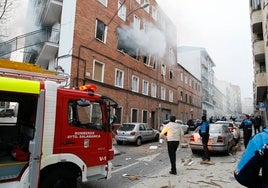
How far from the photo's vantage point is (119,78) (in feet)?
70.3

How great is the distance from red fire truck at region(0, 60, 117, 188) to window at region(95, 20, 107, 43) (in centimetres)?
1363

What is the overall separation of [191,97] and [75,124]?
1611 inches

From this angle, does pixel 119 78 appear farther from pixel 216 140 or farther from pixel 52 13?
pixel 216 140

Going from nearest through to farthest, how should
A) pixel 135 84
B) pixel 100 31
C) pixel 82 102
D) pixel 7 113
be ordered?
pixel 82 102 → pixel 7 113 → pixel 100 31 → pixel 135 84

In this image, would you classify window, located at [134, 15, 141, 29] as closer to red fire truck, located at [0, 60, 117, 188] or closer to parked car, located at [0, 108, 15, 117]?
parked car, located at [0, 108, 15, 117]

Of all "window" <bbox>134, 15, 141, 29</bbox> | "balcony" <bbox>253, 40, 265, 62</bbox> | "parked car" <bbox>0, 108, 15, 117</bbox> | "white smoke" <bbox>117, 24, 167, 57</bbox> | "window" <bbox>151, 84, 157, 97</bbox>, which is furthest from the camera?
"window" <bbox>151, 84, 157, 97</bbox>

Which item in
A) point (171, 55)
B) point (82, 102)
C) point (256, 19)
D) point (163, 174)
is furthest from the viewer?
point (171, 55)

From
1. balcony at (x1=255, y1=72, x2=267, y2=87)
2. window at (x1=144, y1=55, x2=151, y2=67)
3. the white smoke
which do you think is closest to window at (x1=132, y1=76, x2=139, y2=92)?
the white smoke

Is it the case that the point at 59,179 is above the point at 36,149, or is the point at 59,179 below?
below

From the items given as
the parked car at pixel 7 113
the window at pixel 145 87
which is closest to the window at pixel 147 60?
the window at pixel 145 87

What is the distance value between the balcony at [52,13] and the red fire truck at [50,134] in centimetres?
1295

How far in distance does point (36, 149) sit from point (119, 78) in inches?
675

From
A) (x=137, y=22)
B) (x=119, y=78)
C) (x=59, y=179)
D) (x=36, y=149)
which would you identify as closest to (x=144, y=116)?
(x=119, y=78)

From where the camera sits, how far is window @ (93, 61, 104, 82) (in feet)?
59.8
